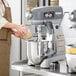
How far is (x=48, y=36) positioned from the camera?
1.93 metres

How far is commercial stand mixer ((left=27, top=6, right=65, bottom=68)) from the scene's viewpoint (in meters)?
1.89

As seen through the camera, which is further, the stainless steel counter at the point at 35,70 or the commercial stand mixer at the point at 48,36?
the commercial stand mixer at the point at 48,36

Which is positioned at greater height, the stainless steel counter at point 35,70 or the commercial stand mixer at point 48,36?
the commercial stand mixer at point 48,36

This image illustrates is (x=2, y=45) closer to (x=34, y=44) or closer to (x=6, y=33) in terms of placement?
(x=6, y=33)

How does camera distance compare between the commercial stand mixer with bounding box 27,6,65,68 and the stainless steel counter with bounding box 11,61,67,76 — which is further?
the commercial stand mixer with bounding box 27,6,65,68

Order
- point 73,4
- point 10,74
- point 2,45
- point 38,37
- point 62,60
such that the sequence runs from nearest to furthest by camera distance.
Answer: point 62,60 → point 38,37 → point 73,4 → point 2,45 → point 10,74

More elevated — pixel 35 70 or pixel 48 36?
pixel 48 36

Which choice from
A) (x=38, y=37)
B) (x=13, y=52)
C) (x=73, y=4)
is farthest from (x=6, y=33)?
(x=38, y=37)

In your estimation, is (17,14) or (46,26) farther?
(17,14)

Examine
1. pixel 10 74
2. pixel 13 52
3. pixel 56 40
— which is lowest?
pixel 10 74

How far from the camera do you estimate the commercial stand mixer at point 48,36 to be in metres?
1.89

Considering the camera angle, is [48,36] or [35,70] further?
[48,36]

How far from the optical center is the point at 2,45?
10.6ft

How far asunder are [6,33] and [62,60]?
1535 millimetres
